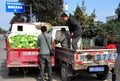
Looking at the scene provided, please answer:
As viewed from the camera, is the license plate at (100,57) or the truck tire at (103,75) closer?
the license plate at (100,57)

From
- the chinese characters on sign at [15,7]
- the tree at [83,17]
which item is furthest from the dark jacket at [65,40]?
the chinese characters on sign at [15,7]

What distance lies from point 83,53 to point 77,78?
2.23 metres

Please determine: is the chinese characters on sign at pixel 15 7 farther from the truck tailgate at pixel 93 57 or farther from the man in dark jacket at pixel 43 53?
the truck tailgate at pixel 93 57

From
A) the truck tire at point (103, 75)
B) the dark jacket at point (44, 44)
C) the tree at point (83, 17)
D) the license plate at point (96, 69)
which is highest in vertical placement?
the tree at point (83, 17)

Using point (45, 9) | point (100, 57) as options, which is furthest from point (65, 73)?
point (45, 9)

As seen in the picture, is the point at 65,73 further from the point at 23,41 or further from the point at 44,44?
the point at 23,41

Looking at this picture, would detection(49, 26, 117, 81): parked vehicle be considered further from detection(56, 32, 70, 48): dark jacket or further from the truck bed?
detection(56, 32, 70, 48): dark jacket

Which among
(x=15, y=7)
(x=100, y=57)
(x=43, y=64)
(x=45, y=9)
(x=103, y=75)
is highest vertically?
(x=15, y=7)

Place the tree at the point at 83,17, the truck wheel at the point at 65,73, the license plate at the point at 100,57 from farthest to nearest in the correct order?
1. the tree at the point at 83,17
2. the truck wheel at the point at 65,73
3. the license plate at the point at 100,57

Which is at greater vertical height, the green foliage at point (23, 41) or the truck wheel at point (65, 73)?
the green foliage at point (23, 41)

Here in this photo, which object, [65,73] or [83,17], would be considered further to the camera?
[83,17]

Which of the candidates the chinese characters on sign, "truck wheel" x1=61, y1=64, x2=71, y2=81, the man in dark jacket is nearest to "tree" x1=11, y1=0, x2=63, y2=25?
the chinese characters on sign

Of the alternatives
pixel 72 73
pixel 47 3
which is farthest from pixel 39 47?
pixel 47 3

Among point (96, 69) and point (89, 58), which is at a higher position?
point (89, 58)
